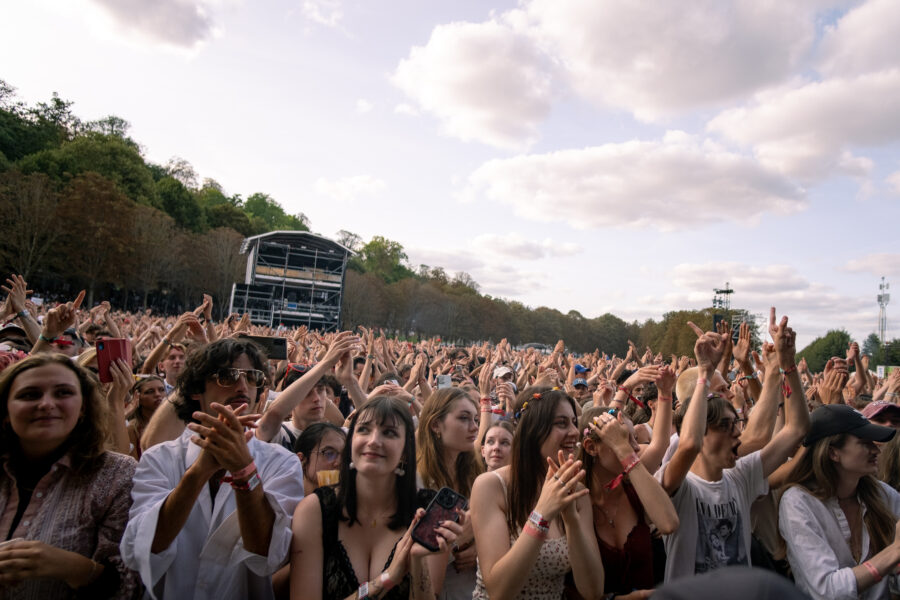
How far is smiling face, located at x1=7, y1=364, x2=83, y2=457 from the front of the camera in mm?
2250

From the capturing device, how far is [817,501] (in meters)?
3.00

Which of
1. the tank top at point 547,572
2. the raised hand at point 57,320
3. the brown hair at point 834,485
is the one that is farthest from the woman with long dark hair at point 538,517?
the raised hand at point 57,320

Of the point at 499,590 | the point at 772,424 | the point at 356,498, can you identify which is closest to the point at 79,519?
the point at 356,498

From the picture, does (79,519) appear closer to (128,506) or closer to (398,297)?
(128,506)

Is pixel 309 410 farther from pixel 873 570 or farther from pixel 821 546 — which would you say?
pixel 873 570

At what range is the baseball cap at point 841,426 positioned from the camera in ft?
9.83

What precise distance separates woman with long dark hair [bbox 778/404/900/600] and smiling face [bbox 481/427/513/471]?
167 centimetres

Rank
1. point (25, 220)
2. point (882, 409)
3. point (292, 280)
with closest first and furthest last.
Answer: point (882, 409)
point (25, 220)
point (292, 280)

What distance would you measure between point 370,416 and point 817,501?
8.64ft

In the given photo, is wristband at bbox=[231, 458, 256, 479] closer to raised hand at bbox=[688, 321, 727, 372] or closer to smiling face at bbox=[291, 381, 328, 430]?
smiling face at bbox=[291, 381, 328, 430]

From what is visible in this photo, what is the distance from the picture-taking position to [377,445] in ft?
8.38

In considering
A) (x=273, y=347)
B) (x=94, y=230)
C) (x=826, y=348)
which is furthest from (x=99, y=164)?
(x=826, y=348)

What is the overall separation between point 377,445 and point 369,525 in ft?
1.25

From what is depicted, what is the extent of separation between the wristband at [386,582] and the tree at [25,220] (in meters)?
38.4
